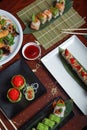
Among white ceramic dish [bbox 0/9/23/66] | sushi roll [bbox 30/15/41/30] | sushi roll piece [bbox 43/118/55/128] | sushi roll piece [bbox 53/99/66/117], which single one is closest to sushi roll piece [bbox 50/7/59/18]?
sushi roll [bbox 30/15/41/30]

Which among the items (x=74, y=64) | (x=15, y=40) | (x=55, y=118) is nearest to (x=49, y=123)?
(x=55, y=118)

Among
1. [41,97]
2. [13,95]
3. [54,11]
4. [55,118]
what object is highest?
[54,11]

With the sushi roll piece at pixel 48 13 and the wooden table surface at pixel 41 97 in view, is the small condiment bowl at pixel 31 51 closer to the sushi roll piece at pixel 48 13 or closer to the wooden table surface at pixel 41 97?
the wooden table surface at pixel 41 97

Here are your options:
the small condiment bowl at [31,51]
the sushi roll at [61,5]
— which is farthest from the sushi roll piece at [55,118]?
the sushi roll at [61,5]

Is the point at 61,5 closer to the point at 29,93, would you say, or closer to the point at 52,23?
the point at 52,23

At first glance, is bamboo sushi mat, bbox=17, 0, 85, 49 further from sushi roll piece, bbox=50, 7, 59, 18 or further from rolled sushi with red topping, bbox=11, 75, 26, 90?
rolled sushi with red topping, bbox=11, 75, 26, 90
